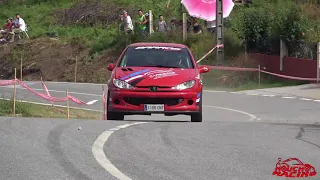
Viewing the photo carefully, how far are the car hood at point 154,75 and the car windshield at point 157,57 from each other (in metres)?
0.46

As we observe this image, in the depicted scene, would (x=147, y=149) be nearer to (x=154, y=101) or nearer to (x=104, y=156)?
(x=104, y=156)

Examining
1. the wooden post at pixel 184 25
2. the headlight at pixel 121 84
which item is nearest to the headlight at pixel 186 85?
the headlight at pixel 121 84

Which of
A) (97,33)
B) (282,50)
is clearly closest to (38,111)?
(282,50)

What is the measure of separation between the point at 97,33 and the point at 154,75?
29.0m

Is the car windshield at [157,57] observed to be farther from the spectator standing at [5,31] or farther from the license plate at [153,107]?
the spectator standing at [5,31]

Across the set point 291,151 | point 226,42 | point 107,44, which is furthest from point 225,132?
point 107,44

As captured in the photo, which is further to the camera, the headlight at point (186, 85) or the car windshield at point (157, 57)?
the car windshield at point (157, 57)

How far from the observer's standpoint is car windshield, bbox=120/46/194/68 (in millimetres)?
15180

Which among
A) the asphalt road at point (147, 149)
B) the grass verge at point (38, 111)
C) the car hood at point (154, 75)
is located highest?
the car hood at point (154, 75)

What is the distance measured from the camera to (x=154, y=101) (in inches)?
553

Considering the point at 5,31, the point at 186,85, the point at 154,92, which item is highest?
the point at 5,31

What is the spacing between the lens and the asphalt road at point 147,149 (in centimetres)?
781

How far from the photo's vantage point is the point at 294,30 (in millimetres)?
28719

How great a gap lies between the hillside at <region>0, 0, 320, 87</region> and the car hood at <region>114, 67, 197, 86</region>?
14.6 meters
